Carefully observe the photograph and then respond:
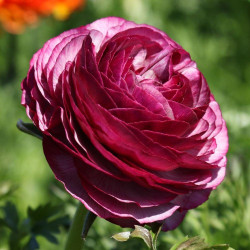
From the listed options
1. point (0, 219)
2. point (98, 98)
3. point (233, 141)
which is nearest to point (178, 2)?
point (233, 141)

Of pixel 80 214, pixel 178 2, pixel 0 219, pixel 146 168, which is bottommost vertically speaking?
pixel 178 2

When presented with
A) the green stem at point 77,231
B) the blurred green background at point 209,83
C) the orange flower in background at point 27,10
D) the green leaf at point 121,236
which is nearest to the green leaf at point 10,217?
the blurred green background at point 209,83

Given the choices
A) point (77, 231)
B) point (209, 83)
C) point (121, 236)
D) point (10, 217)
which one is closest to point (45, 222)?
point (10, 217)

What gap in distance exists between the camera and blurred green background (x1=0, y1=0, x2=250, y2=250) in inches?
37.5

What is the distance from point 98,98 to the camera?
0.56 meters

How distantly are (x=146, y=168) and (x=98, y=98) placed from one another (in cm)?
8

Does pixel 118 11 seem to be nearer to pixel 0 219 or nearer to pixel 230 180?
pixel 230 180

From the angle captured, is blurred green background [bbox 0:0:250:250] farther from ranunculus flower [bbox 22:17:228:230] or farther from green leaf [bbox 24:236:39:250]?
ranunculus flower [bbox 22:17:228:230]

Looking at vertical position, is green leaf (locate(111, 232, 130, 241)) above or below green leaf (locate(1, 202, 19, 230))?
above

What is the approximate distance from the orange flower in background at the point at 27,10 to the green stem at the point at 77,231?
1.11 m

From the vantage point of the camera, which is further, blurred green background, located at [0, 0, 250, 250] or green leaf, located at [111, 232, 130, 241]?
blurred green background, located at [0, 0, 250, 250]

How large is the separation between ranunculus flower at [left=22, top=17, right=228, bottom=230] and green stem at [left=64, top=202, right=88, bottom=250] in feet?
0.26

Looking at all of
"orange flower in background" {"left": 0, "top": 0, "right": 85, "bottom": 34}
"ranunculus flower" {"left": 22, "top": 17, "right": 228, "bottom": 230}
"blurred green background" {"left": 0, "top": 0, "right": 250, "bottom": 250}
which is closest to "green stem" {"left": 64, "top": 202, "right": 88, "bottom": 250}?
"ranunculus flower" {"left": 22, "top": 17, "right": 228, "bottom": 230}

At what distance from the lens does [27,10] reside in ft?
5.78
